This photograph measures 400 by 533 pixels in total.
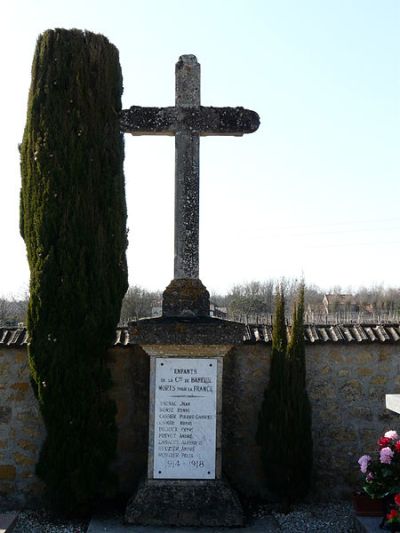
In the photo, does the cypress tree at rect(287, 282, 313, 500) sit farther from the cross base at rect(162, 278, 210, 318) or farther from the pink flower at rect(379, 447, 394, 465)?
the pink flower at rect(379, 447, 394, 465)

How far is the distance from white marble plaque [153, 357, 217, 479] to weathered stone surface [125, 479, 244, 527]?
0.16 meters

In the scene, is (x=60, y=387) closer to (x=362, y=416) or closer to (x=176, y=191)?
(x=176, y=191)

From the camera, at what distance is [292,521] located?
6.46 m

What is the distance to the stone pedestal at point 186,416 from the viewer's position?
623 centimetres

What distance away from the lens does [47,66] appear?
6.75 m

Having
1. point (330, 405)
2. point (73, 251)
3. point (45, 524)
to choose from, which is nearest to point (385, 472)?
point (330, 405)

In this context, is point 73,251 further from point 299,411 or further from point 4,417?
point 299,411

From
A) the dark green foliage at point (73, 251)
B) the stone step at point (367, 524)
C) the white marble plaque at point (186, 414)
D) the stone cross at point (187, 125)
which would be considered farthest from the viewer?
the stone cross at point (187, 125)

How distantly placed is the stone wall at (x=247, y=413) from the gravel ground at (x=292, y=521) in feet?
1.08

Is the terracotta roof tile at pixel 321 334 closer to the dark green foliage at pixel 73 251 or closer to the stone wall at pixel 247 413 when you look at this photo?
the stone wall at pixel 247 413

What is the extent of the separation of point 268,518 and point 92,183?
398cm

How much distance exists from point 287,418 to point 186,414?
3.72 ft

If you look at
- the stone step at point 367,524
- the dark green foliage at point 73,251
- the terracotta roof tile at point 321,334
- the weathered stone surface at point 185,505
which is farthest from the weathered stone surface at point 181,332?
the stone step at point 367,524

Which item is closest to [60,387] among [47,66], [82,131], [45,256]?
[45,256]
